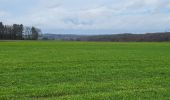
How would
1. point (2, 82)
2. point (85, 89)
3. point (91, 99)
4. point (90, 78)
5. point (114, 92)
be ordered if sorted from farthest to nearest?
point (90, 78) < point (2, 82) < point (85, 89) < point (114, 92) < point (91, 99)

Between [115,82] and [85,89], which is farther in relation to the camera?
[115,82]

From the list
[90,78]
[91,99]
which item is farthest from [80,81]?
[91,99]

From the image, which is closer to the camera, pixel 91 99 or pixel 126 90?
pixel 91 99

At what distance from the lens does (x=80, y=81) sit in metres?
16.2

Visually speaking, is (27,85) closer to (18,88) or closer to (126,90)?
(18,88)

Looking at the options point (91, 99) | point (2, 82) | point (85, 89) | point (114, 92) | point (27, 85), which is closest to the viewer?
point (91, 99)

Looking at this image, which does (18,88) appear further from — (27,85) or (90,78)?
(90,78)

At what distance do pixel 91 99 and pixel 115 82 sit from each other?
4354 millimetres

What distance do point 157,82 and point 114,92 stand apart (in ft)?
12.0

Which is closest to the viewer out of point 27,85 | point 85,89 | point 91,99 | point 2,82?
point 91,99

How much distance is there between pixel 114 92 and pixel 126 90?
71 cm

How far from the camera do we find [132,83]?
50.7ft

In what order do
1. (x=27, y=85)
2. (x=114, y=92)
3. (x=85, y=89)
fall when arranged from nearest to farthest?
(x=114, y=92)
(x=85, y=89)
(x=27, y=85)

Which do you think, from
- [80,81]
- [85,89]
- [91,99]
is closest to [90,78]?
[80,81]
